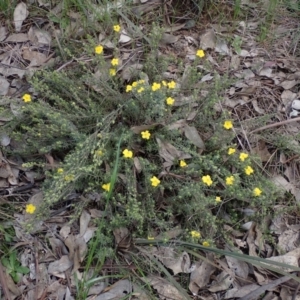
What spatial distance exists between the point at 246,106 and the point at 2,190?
154 cm

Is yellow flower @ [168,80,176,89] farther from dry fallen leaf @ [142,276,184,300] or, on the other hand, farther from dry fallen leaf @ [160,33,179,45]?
dry fallen leaf @ [142,276,184,300]

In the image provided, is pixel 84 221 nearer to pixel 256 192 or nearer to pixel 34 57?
pixel 256 192

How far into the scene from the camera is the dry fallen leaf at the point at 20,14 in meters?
2.92

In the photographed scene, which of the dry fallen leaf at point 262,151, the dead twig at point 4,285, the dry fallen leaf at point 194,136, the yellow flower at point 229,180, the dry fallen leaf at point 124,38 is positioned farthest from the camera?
the dry fallen leaf at point 124,38

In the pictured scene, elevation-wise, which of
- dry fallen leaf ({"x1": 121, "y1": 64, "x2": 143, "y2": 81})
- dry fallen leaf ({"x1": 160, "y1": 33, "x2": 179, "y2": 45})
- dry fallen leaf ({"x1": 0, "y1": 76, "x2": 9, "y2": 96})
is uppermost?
dry fallen leaf ({"x1": 0, "y1": 76, "x2": 9, "y2": 96})

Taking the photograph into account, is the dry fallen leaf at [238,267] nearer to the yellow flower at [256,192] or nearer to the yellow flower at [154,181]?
the yellow flower at [256,192]

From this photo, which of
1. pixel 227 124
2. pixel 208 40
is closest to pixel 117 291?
pixel 227 124

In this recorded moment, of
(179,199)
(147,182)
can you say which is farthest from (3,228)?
(179,199)

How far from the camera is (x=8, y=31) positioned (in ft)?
Answer: 9.59

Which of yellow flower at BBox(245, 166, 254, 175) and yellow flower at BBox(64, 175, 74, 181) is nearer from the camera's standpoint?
yellow flower at BBox(64, 175, 74, 181)

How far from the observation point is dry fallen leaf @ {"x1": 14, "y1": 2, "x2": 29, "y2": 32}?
2924 millimetres

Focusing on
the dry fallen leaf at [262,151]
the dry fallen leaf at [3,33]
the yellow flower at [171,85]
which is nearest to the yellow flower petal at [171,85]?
the yellow flower at [171,85]

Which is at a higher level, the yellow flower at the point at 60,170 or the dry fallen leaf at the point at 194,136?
the yellow flower at the point at 60,170

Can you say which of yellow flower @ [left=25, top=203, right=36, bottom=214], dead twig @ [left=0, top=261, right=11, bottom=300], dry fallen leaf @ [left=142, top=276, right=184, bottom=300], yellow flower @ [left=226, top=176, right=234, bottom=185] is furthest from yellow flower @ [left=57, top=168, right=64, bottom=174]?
yellow flower @ [left=226, top=176, right=234, bottom=185]
